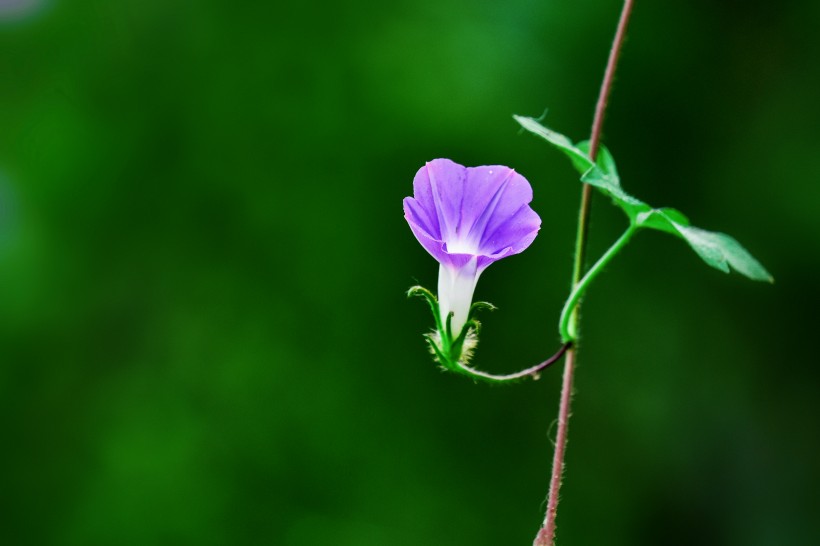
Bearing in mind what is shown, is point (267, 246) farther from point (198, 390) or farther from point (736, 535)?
point (736, 535)

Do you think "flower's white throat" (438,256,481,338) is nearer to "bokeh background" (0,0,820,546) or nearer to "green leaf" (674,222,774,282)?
"green leaf" (674,222,774,282)

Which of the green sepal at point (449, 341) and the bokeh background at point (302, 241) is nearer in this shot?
the green sepal at point (449, 341)

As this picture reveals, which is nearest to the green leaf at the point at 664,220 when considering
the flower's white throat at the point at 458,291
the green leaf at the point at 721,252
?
the green leaf at the point at 721,252

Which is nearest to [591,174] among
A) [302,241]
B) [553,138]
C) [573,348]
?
[553,138]

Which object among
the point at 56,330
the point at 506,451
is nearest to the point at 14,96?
the point at 56,330

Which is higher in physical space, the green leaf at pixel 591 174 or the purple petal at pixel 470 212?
the green leaf at pixel 591 174

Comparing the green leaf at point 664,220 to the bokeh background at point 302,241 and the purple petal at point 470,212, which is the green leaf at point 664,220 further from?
the bokeh background at point 302,241

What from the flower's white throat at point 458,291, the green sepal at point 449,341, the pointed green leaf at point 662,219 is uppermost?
the pointed green leaf at point 662,219
